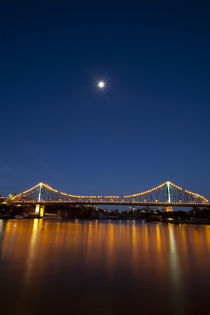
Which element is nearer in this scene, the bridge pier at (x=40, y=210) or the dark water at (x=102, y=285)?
the dark water at (x=102, y=285)

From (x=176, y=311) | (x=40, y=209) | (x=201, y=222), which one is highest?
(x=40, y=209)

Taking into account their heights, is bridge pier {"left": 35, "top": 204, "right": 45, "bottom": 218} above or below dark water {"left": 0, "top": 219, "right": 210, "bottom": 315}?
above

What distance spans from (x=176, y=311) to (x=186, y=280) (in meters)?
2.34

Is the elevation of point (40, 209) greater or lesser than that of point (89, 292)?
greater

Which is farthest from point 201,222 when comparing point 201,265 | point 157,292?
point 157,292

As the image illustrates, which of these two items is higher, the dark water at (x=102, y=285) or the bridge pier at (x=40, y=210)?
the bridge pier at (x=40, y=210)

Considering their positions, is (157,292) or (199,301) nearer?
(199,301)

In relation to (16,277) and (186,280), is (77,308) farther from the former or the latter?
(186,280)

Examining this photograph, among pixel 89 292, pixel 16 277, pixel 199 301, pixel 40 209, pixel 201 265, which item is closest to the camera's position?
pixel 199 301

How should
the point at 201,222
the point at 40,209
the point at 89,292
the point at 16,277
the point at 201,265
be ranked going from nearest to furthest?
the point at 89,292
the point at 16,277
the point at 201,265
the point at 201,222
the point at 40,209

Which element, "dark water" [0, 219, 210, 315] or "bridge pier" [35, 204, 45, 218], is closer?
"dark water" [0, 219, 210, 315]

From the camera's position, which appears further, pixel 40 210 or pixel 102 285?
pixel 40 210

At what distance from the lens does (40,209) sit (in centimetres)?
7712

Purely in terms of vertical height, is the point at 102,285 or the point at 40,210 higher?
the point at 40,210
